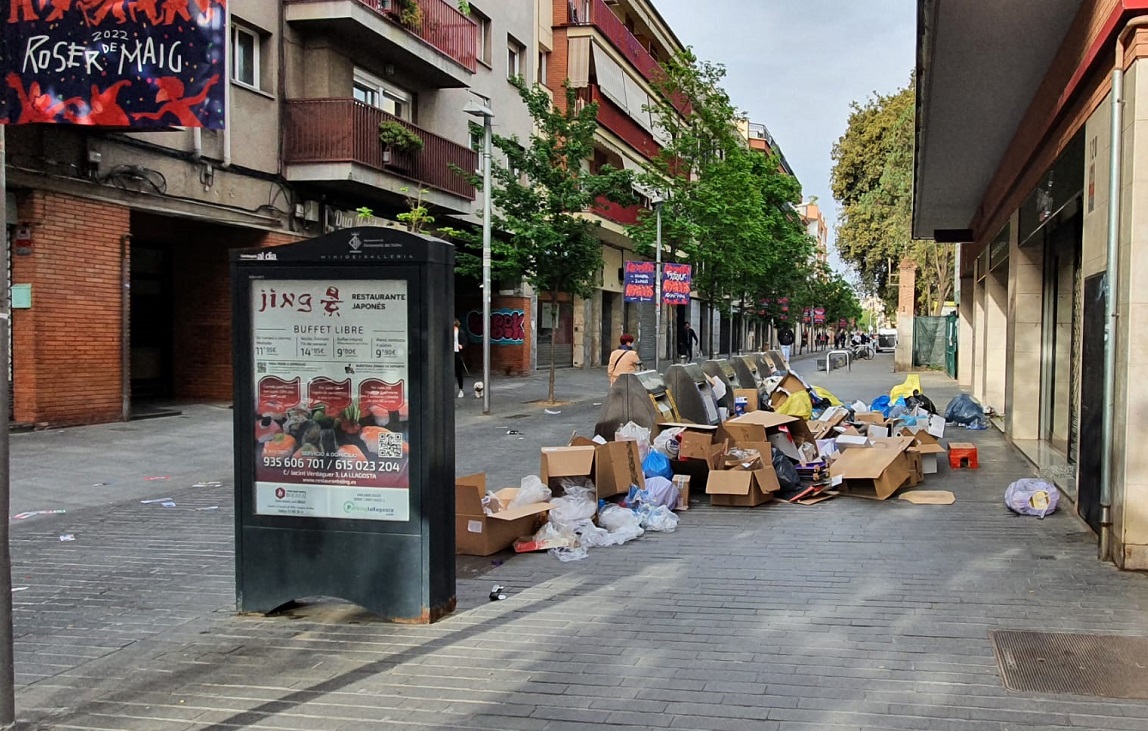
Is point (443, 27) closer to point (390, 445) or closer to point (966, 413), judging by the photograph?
point (966, 413)

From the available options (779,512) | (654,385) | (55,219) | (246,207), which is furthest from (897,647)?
(246,207)

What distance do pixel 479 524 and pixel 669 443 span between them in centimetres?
338

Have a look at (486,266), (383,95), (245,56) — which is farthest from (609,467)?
(383,95)

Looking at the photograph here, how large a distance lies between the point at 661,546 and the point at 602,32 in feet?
86.7

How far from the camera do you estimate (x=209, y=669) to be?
442 centimetres

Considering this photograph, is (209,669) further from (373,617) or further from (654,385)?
(654,385)

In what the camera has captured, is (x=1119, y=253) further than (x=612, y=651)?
Yes

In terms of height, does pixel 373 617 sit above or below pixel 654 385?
below

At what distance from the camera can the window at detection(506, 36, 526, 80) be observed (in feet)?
87.7

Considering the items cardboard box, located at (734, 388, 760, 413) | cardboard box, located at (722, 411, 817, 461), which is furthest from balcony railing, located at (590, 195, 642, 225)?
cardboard box, located at (722, 411, 817, 461)

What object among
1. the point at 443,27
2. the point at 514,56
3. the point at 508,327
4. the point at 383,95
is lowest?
the point at 508,327

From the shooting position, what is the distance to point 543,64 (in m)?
29.6

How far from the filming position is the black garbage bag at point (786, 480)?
9.08 m

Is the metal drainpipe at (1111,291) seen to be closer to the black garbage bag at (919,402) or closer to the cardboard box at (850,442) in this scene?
the cardboard box at (850,442)
